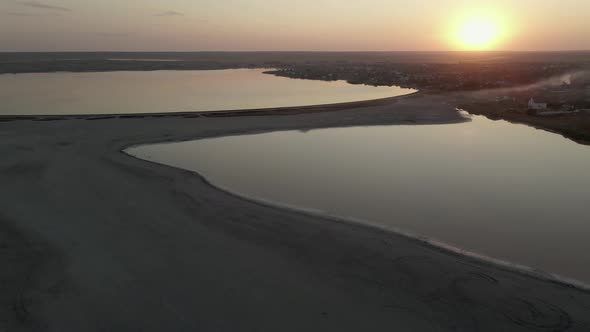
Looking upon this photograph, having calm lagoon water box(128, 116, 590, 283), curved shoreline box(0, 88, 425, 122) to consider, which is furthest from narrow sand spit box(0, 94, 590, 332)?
curved shoreline box(0, 88, 425, 122)

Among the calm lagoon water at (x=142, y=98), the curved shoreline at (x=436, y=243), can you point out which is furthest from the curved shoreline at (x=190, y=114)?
the curved shoreline at (x=436, y=243)

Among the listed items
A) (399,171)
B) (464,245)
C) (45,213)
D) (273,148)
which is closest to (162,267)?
(45,213)

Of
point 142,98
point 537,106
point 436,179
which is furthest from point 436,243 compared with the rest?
point 142,98

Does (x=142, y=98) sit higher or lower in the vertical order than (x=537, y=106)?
lower

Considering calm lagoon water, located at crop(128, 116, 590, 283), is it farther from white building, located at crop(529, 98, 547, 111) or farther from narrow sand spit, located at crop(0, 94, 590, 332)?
white building, located at crop(529, 98, 547, 111)

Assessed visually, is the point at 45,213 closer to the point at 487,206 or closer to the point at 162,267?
the point at 162,267

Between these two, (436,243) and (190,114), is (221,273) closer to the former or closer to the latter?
(436,243)

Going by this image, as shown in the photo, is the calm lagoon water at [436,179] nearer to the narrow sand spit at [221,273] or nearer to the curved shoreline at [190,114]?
the narrow sand spit at [221,273]
